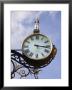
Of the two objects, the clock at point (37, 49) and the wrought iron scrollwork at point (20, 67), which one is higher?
the clock at point (37, 49)

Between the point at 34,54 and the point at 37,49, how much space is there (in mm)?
28

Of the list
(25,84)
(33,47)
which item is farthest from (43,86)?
(33,47)

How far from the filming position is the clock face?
0.90 metres

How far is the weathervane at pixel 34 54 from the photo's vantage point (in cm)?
90

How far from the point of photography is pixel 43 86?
89 centimetres

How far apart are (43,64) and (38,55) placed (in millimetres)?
50

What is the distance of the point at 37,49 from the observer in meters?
0.90

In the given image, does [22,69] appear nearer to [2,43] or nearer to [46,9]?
[2,43]

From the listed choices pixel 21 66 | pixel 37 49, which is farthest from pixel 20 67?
pixel 37 49

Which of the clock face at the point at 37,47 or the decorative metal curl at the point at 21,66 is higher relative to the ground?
the clock face at the point at 37,47

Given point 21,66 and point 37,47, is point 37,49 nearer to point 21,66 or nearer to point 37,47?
point 37,47

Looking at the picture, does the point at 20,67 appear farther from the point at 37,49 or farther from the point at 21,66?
the point at 37,49

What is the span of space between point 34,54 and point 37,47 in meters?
0.04

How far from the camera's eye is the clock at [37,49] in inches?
35.4
